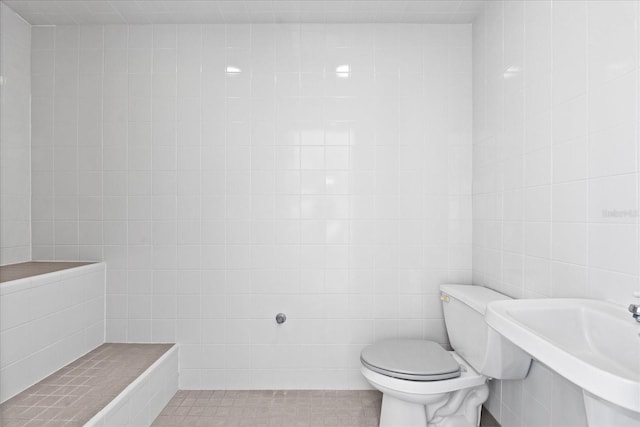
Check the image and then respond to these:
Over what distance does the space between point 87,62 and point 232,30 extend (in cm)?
90

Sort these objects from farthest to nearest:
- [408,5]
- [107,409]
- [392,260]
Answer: [392,260] < [408,5] < [107,409]

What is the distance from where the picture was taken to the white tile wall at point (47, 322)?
1646 millimetres

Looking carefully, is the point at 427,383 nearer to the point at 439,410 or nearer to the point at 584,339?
the point at 439,410

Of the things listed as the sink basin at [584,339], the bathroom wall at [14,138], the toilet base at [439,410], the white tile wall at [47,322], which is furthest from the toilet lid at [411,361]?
the bathroom wall at [14,138]

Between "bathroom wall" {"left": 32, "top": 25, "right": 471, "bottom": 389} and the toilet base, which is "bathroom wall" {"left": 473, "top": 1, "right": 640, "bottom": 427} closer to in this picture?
the toilet base

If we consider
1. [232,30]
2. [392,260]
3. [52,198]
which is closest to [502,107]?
[392,260]

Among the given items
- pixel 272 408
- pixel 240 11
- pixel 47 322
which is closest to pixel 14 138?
pixel 47 322

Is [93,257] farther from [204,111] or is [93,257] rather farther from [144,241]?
[204,111]

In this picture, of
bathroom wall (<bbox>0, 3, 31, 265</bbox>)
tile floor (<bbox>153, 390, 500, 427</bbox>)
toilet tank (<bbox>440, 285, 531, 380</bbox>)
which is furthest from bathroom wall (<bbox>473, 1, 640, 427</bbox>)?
bathroom wall (<bbox>0, 3, 31, 265</bbox>)

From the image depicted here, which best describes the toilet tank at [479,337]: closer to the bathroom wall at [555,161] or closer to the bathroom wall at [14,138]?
the bathroom wall at [555,161]

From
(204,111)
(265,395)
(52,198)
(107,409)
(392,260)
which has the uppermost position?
(204,111)

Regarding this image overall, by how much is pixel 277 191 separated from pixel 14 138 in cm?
154

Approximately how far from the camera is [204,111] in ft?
7.62

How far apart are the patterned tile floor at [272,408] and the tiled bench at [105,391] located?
12 cm
